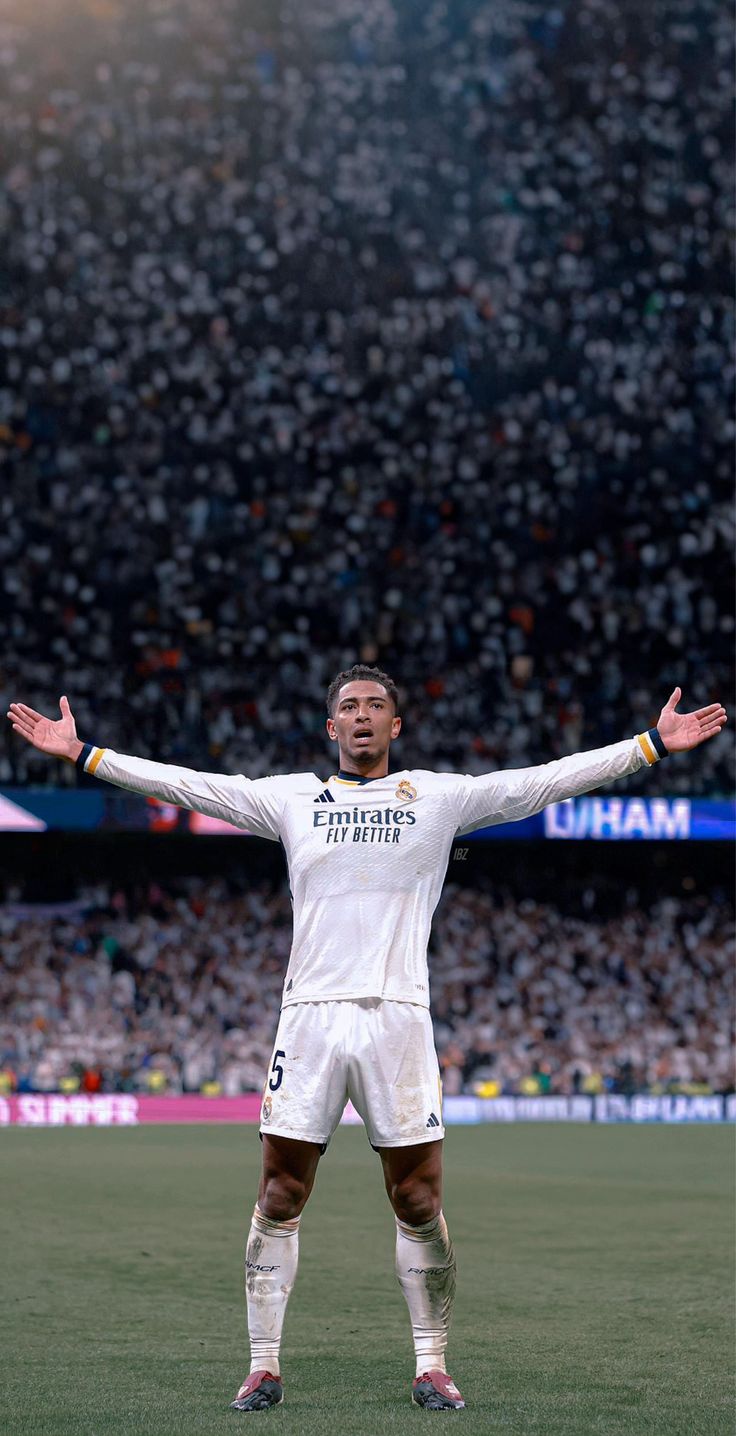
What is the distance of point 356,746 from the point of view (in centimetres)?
645

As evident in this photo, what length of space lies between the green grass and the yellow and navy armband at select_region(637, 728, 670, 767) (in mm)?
2336

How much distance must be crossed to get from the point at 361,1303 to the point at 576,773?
4083 mm

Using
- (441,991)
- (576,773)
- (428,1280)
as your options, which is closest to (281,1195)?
(428,1280)

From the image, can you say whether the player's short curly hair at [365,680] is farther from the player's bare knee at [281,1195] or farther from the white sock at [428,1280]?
the white sock at [428,1280]

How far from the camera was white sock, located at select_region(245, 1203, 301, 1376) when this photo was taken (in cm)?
614

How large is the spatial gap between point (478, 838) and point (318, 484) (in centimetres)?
785

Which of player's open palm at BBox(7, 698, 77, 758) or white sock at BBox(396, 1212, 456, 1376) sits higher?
player's open palm at BBox(7, 698, 77, 758)

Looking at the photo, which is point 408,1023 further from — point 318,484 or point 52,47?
point 52,47

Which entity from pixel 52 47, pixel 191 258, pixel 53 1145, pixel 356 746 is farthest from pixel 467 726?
pixel 356 746

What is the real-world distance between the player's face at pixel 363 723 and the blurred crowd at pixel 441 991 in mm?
19645

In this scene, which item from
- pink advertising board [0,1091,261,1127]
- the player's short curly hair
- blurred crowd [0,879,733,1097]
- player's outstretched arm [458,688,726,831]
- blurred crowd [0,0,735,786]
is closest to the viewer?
player's outstretched arm [458,688,726,831]

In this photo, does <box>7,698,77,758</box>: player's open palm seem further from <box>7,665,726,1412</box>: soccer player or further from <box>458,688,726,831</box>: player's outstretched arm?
<box>458,688,726,831</box>: player's outstretched arm

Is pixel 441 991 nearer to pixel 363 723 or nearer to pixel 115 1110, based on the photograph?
pixel 115 1110

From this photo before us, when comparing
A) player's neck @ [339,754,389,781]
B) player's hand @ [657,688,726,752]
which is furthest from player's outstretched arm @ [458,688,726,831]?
player's neck @ [339,754,389,781]
